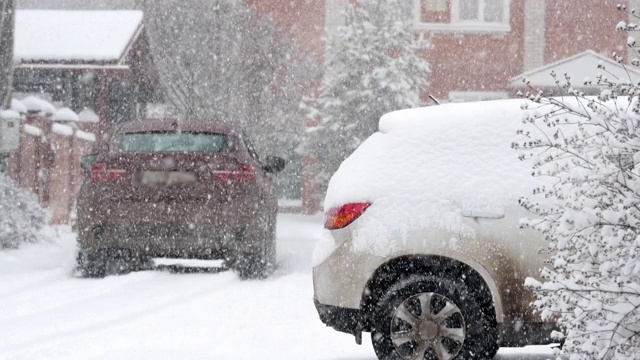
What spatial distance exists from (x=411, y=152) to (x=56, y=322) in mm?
3377

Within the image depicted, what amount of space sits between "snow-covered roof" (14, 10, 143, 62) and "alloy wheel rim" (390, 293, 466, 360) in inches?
720

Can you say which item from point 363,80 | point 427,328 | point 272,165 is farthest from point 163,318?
point 363,80

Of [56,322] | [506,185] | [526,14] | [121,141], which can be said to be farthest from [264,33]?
[506,185]

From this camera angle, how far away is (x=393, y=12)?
24.6 metres

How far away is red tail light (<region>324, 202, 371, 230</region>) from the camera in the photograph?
5672 millimetres

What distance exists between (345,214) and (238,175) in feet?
13.3

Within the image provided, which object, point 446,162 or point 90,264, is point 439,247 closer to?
point 446,162

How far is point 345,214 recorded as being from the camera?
5.73m

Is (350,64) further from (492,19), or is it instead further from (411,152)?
(411,152)

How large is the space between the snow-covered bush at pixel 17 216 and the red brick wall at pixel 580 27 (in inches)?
731

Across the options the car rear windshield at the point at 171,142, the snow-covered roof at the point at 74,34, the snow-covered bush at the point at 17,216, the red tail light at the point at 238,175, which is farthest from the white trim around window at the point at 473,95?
the red tail light at the point at 238,175

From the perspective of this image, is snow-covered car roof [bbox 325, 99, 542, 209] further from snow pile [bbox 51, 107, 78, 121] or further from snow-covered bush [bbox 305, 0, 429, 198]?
snow-covered bush [bbox 305, 0, 429, 198]

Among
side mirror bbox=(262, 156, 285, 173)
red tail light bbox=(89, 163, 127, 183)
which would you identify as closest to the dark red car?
red tail light bbox=(89, 163, 127, 183)

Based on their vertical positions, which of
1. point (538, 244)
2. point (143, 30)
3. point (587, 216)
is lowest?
point (538, 244)
